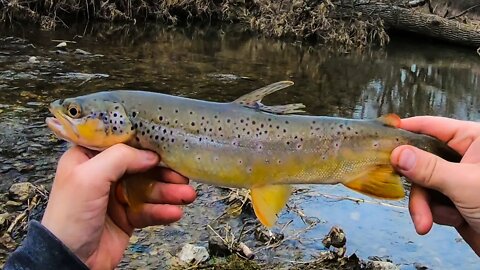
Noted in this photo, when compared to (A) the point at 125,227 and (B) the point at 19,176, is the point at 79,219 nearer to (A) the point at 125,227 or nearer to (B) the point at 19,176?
(A) the point at 125,227

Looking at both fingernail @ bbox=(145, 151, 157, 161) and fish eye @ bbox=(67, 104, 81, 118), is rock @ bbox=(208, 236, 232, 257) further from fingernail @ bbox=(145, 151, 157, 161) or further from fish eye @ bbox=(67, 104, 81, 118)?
fish eye @ bbox=(67, 104, 81, 118)

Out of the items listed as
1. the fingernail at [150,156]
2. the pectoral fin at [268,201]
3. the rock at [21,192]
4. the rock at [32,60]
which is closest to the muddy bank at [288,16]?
the rock at [32,60]

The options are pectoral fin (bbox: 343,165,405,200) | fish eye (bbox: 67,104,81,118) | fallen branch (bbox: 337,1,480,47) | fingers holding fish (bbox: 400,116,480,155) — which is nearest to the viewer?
fish eye (bbox: 67,104,81,118)

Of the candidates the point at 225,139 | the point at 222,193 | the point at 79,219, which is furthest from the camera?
the point at 222,193

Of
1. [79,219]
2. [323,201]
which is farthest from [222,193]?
[79,219]

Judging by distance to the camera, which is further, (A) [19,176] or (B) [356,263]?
(A) [19,176]

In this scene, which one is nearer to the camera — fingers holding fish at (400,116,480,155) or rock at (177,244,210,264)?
fingers holding fish at (400,116,480,155)

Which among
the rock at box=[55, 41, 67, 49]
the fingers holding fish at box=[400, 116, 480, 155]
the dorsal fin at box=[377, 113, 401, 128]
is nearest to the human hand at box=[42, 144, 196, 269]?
the dorsal fin at box=[377, 113, 401, 128]
